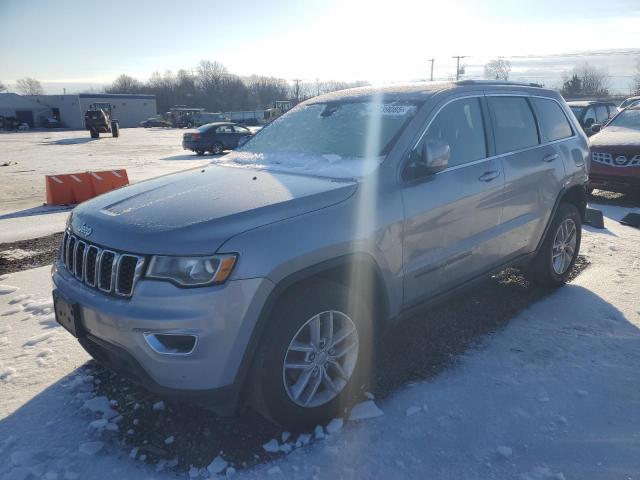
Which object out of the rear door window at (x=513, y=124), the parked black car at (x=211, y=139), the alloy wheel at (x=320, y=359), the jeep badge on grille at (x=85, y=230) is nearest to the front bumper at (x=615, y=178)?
the rear door window at (x=513, y=124)

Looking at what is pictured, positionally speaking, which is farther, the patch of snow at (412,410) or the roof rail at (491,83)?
the roof rail at (491,83)

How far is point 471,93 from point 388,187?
1.40 meters

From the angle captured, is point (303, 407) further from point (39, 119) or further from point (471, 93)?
point (39, 119)

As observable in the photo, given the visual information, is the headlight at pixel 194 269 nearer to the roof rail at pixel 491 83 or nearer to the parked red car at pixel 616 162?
the roof rail at pixel 491 83

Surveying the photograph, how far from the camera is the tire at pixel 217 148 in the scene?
Result: 22108 millimetres

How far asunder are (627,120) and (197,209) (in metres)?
10.8

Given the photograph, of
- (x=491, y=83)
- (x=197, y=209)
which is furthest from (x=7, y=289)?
(x=491, y=83)

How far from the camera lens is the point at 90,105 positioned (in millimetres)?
67062

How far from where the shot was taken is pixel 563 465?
97.7 inches

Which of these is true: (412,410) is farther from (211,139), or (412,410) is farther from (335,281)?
(211,139)

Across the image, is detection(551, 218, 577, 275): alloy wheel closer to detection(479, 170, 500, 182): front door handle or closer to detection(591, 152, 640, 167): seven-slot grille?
detection(479, 170, 500, 182): front door handle

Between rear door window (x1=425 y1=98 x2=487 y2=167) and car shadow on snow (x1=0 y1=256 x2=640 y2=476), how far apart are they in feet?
4.62

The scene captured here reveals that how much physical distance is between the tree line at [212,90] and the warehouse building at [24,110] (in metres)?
34.0

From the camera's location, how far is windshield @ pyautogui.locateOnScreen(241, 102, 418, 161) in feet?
10.9
